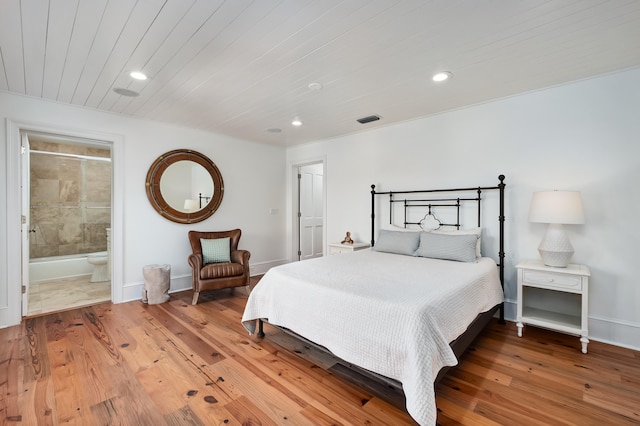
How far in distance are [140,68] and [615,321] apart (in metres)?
4.85

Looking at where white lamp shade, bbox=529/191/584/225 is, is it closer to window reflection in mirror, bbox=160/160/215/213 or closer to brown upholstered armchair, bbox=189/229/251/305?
brown upholstered armchair, bbox=189/229/251/305

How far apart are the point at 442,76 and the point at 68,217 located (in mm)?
6892

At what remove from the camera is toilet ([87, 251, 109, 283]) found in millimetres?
4961

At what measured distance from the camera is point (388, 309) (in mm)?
1739

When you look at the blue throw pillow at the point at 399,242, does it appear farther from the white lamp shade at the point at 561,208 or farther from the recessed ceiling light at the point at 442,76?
the recessed ceiling light at the point at 442,76

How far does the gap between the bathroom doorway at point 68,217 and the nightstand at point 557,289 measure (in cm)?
550

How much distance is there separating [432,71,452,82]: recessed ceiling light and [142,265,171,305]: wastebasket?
3.91 meters

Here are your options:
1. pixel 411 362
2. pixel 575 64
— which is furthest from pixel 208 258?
pixel 575 64

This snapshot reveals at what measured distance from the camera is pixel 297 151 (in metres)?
5.57

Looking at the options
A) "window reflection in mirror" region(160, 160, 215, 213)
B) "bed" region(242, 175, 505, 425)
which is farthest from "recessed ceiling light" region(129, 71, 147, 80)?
"bed" region(242, 175, 505, 425)

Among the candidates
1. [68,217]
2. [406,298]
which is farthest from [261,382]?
[68,217]

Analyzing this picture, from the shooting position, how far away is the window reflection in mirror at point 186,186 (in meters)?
4.20

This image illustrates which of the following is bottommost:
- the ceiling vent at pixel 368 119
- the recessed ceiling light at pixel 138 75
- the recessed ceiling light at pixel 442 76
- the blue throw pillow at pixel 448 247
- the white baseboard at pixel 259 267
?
the white baseboard at pixel 259 267

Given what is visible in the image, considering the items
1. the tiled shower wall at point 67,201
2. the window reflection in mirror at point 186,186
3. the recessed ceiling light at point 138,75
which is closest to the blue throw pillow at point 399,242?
the window reflection in mirror at point 186,186
